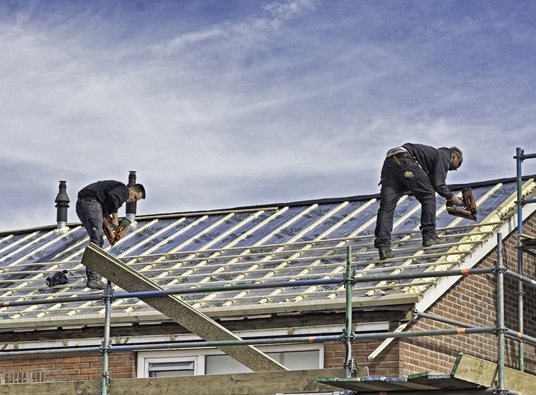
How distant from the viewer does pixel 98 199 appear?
19.0 metres

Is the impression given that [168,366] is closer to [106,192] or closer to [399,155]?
[106,192]

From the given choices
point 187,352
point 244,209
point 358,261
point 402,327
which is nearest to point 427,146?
point 358,261

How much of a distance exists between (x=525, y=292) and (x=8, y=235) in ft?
37.1

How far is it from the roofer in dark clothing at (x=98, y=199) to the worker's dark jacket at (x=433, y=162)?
428 cm

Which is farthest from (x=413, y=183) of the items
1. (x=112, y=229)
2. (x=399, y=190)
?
(x=112, y=229)

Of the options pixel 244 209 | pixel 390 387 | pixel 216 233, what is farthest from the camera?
pixel 244 209

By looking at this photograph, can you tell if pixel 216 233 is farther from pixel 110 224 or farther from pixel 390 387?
pixel 390 387

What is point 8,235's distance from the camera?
25234mm

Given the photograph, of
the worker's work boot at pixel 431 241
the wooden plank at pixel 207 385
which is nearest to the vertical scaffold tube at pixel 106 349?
the wooden plank at pixel 207 385

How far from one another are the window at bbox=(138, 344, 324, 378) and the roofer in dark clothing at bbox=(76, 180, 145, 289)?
1858 millimetres

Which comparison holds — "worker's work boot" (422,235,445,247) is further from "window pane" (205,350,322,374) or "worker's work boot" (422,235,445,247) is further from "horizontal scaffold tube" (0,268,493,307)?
"horizontal scaffold tube" (0,268,493,307)

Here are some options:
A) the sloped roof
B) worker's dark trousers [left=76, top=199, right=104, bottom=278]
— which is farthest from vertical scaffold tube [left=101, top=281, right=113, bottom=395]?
worker's dark trousers [left=76, top=199, right=104, bottom=278]

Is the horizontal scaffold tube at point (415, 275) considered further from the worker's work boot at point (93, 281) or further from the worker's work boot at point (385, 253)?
the worker's work boot at point (93, 281)

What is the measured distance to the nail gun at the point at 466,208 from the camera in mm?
18094
